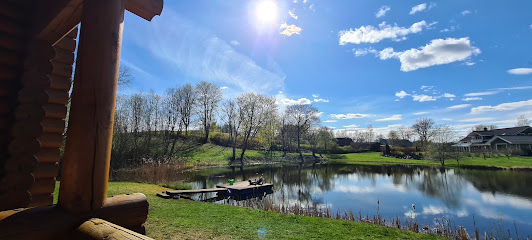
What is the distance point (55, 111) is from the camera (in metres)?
2.91

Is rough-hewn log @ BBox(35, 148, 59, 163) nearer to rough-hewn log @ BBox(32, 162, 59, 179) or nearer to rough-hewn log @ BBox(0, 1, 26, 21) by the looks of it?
rough-hewn log @ BBox(32, 162, 59, 179)

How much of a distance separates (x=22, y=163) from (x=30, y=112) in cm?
55

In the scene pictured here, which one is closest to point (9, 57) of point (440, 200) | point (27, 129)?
point (27, 129)

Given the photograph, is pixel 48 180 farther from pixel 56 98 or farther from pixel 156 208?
pixel 156 208

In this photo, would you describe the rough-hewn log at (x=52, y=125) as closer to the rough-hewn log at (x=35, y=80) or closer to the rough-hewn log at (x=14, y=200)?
the rough-hewn log at (x=35, y=80)

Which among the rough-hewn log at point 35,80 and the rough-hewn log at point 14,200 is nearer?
the rough-hewn log at point 14,200

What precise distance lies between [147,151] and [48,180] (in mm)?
18155

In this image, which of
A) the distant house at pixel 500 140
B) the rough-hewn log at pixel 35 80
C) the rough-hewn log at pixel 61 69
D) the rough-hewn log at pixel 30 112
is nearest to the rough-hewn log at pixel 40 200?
Answer: the rough-hewn log at pixel 30 112

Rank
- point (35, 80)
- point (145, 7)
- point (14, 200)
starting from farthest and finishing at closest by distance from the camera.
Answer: point (35, 80) < point (14, 200) < point (145, 7)

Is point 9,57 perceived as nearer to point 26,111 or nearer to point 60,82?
point 60,82

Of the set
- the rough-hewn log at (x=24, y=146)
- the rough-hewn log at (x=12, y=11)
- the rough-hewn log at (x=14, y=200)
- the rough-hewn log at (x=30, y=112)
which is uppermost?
the rough-hewn log at (x=12, y=11)

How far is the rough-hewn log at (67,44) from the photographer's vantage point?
9.82 feet

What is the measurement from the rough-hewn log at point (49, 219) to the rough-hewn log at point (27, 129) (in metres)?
1.73

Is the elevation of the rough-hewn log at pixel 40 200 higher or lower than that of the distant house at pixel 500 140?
lower
